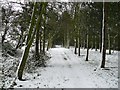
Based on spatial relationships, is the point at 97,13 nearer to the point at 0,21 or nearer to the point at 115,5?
the point at 115,5

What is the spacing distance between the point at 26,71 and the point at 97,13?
12691 mm

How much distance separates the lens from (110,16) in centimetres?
2788

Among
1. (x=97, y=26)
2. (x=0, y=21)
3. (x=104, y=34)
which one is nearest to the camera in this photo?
(x=104, y=34)

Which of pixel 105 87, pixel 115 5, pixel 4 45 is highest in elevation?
pixel 115 5

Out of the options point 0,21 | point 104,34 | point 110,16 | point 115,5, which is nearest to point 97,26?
point 110,16

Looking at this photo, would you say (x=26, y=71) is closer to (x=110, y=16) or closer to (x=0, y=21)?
(x=0, y=21)

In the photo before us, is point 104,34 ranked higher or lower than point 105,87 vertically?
higher

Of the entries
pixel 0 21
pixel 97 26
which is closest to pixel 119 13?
pixel 97 26

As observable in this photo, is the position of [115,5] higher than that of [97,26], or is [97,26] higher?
[115,5]

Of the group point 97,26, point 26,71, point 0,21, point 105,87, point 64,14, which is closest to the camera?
point 105,87

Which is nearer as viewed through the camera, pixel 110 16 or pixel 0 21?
pixel 0 21

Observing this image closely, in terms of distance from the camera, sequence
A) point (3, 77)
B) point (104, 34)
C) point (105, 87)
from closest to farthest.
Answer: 1. point (105, 87)
2. point (3, 77)
3. point (104, 34)

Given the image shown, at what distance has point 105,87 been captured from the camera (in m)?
12.6

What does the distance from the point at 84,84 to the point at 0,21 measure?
15.2 meters
